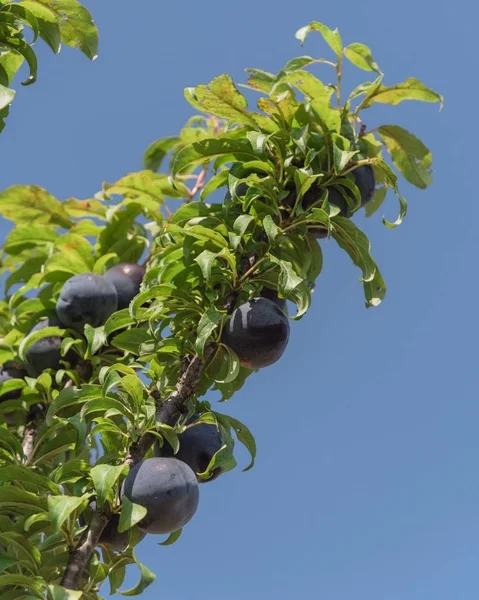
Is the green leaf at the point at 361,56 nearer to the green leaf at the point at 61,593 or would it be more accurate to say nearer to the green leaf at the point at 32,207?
the green leaf at the point at 32,207

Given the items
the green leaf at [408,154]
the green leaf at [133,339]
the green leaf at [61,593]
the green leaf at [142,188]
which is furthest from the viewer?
the green leaf at [142,188]

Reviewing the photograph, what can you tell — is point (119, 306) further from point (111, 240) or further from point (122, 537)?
point (122, 537)

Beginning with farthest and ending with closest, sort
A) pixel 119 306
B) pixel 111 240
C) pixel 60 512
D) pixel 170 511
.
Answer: pixel 111 240 → pixel 119 306 → pixel 170 511 → pixel 60 512

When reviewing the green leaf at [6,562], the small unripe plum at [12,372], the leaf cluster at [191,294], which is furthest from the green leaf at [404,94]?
the green leaf at [6,562]

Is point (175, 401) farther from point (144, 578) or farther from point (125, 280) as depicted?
point (125, 280)

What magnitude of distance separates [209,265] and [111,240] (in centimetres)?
134

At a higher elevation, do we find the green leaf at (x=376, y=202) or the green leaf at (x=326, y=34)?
the green leaf at (x=326, y=34)

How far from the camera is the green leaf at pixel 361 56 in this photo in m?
2.67

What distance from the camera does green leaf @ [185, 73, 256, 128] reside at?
96.3 inches

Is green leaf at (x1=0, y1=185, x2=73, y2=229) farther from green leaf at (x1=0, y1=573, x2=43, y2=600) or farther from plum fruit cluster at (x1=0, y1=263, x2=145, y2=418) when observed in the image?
green leaf at (x1=0, y1=573, x2=43, y2=600)

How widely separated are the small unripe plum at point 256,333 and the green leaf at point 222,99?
61 centimetres

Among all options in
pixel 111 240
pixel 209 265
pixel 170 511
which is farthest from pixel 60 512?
pixel 111 240

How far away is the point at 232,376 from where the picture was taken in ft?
7.22

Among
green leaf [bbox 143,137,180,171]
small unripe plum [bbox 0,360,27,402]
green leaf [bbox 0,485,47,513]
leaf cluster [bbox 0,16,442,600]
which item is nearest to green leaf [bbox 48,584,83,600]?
leaf cluster [bbox 0,16,442,600]
